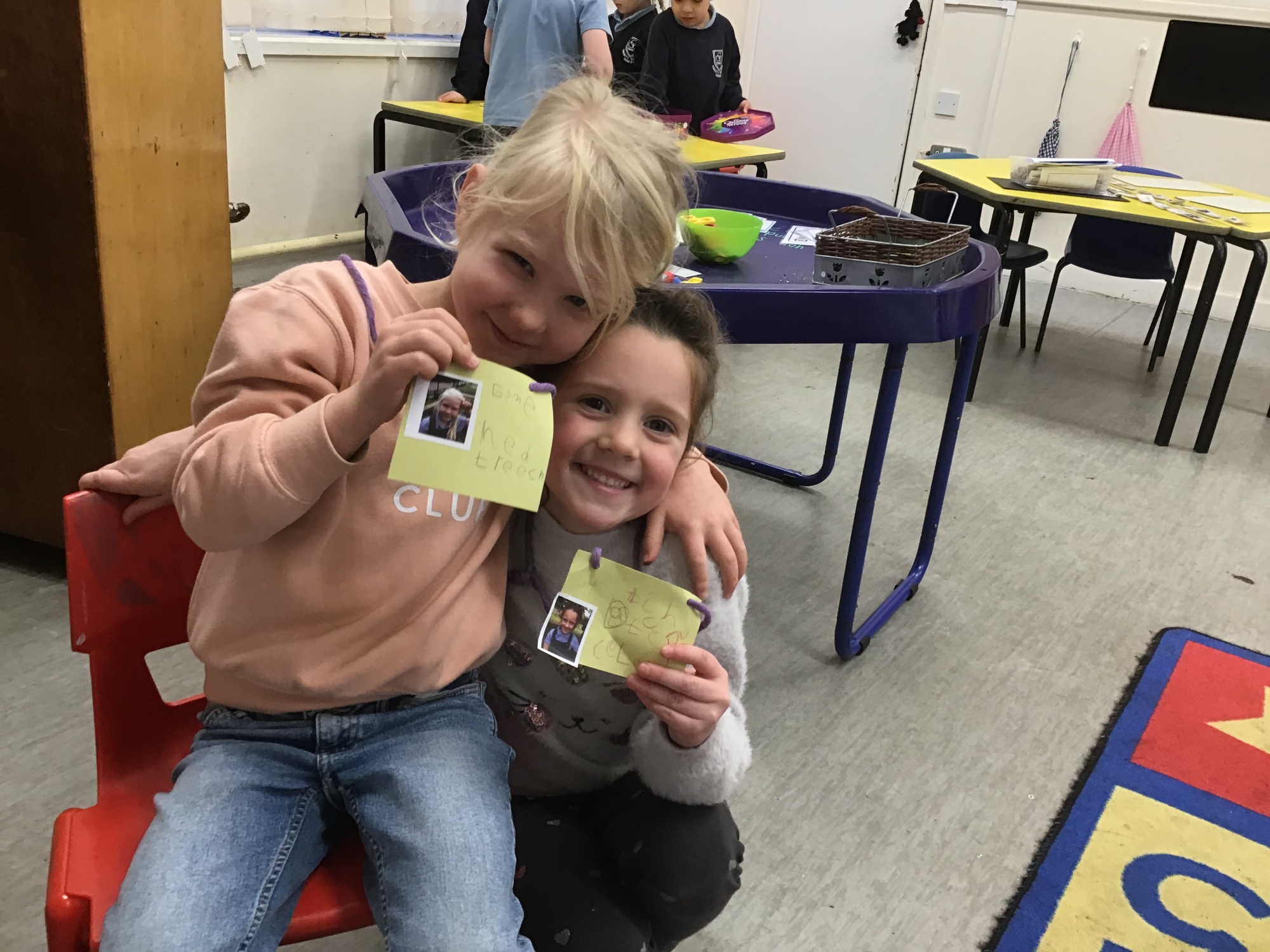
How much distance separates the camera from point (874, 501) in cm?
196

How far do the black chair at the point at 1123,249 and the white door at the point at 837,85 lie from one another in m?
1.48

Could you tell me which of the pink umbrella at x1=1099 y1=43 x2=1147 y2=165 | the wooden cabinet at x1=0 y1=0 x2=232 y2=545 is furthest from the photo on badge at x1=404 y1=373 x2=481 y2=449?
the pink umbrella at x1=1099 y1=43 x2=1147 y2=165

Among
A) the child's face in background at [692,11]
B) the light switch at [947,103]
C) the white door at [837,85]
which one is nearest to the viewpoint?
the child's face in background at [692,11]

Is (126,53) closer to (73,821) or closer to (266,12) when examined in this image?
(73,821)

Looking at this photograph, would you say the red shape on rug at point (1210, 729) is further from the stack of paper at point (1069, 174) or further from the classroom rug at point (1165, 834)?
the stack of paper at point (1069, 174)

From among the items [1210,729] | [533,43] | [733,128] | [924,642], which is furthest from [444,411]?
[733,128]

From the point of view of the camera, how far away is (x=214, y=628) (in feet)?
2.85

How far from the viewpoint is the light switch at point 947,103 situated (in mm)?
5004

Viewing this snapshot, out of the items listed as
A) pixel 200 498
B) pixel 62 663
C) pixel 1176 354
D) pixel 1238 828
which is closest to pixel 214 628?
pixel 200 498

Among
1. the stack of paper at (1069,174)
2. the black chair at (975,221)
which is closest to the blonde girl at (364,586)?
the black chair at (975,221)

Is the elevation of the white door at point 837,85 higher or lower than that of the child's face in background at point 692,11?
lower

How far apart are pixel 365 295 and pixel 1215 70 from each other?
4681 millimetres

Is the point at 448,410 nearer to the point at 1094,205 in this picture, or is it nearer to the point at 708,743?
the point at 708,743

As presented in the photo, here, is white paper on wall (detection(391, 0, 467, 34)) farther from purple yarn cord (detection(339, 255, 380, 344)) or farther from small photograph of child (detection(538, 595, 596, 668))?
small photograph of child (detection(538, 595, 596, 668))
